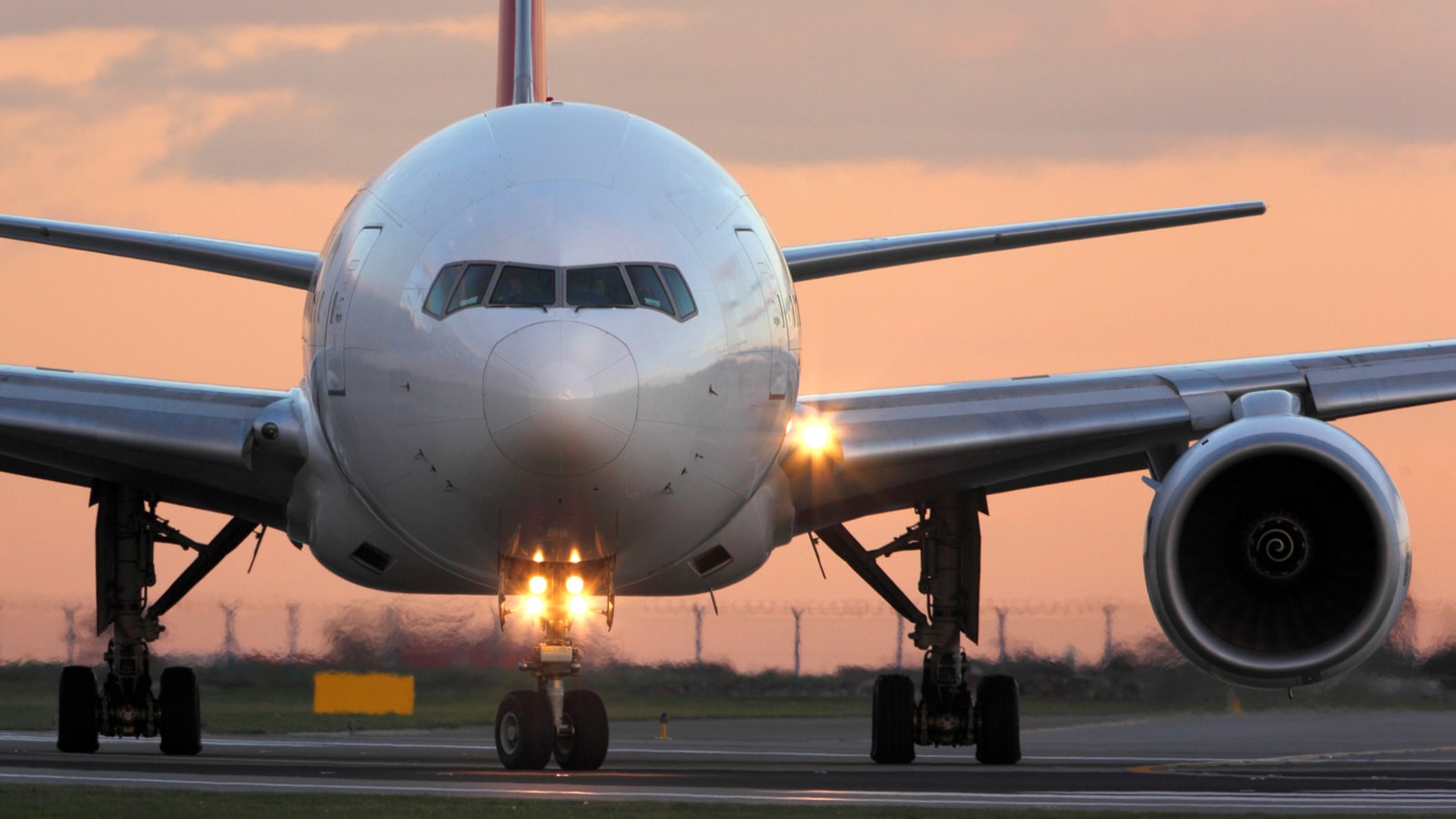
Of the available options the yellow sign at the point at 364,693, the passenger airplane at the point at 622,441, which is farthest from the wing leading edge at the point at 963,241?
the yellow sign at the point at 364,693

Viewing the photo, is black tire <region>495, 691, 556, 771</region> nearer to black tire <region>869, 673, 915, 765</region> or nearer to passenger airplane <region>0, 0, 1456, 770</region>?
passenger airplane <region>0, 0, 1456, 770</region>

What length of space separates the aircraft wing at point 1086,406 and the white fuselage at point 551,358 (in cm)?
207

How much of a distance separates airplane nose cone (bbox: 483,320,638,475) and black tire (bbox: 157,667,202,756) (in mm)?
7844

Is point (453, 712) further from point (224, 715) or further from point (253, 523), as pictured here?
point (253, 523)

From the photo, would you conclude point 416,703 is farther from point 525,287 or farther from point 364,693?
point 525,287

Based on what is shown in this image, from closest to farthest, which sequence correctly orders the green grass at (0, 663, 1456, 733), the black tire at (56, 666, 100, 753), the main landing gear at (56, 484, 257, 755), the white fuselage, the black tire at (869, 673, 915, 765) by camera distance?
the white fuselage < the main landing gear at (56, 484, 257, 755) < the black tire at (869, 673, 915, 765) < the black tire at (56, 666, 100, 753) < the green grass at (0, 663, 1456, 733)

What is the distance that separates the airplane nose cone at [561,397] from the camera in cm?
1230

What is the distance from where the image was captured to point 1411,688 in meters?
24.8

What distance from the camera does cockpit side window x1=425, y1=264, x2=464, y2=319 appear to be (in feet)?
43.0

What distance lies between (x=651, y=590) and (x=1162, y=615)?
361 centimetres

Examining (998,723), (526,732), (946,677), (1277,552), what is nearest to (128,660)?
(526,732)

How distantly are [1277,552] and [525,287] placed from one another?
17.8ft

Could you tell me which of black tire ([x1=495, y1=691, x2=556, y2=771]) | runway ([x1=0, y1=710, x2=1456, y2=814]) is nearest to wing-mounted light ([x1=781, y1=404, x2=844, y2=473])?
runway ([x1=0, y1=710, x2=1456, y2=814])

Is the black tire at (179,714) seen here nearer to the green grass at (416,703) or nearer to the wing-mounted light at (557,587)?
the wing-mounted light at (557,587)
